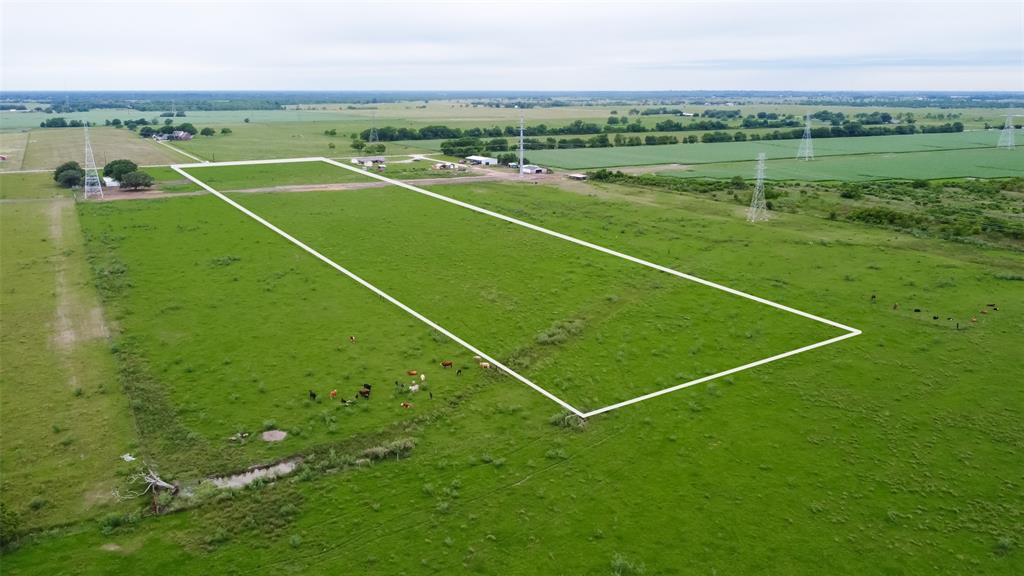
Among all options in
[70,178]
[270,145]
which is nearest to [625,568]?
[70,178]

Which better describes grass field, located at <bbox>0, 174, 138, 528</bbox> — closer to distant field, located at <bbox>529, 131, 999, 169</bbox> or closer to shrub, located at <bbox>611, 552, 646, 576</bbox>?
shrub, located at <bbox>611, 552, 646, 576</bbox>

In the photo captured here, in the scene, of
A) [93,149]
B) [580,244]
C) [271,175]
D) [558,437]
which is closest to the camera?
[558,437]

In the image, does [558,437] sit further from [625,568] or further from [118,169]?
[118,169]

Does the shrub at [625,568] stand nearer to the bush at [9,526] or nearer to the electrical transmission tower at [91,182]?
the bush at [9,526]

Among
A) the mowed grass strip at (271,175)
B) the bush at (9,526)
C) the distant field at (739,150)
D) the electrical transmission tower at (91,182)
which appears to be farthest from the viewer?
the distant field at (739,150)

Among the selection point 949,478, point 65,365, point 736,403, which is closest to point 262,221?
point 65,365

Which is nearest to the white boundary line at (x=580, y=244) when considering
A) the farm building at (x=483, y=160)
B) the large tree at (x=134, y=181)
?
the large tree at (x=134, y=181)
